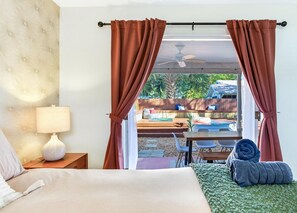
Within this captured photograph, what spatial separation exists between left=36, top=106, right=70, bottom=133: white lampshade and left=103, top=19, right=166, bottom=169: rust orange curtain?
0.59 m

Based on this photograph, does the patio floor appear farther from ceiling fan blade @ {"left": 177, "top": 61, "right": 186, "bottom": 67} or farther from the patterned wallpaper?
the patterned wallpaper

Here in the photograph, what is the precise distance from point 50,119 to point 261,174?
1.89 metres

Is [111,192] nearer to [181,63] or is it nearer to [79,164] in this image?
[79,164]

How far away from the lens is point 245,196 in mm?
1195

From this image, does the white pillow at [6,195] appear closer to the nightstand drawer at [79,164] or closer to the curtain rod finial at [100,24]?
the nightstand drawer at [79,164]

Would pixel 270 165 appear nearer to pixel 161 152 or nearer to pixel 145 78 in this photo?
pixel 145 78

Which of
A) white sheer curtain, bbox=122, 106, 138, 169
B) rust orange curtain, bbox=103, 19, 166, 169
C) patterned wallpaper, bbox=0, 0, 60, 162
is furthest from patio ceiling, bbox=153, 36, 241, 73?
patterned wallpaper, bbox=0, 0, 60, 162

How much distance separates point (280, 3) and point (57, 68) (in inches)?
113

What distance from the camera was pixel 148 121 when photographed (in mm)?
4668

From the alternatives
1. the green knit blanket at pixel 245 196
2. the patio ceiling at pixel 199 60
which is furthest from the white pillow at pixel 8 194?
the patio ceiling at pixel 199 60

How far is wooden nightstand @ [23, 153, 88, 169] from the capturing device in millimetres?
2139

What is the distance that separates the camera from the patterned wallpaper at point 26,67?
1.96m

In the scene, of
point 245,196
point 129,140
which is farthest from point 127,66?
point 245,196

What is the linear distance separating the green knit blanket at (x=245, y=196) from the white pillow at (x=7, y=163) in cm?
129
